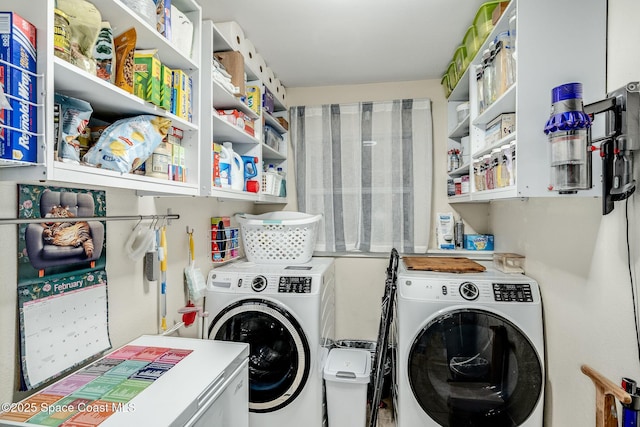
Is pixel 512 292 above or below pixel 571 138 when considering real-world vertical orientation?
below

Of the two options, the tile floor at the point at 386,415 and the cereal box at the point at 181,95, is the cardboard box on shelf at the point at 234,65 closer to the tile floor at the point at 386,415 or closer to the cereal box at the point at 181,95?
the cereal box at the point at 181,95

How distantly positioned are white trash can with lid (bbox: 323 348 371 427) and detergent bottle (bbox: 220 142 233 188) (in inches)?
49.4

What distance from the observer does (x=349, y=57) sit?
2.33 metres

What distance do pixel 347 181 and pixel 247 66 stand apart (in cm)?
120

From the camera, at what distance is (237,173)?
190 centimetres

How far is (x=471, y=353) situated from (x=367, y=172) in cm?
155

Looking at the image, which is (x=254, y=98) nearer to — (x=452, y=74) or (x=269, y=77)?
(x=269, y=77)

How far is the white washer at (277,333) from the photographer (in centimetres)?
187

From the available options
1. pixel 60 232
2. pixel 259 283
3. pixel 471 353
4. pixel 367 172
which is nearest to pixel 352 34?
pixel 367 172

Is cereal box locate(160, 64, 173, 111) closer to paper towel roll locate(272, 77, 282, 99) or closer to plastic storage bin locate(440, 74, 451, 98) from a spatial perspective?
paper towel roll locate(272, 77, 282, 99)

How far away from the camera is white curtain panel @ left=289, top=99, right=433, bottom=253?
2682mm

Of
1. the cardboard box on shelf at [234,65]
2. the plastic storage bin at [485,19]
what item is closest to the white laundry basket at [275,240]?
the cardboard box on shelf at [234,65]

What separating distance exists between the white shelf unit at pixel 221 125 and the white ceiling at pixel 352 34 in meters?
0.21

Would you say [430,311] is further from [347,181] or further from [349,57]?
[349,57]
